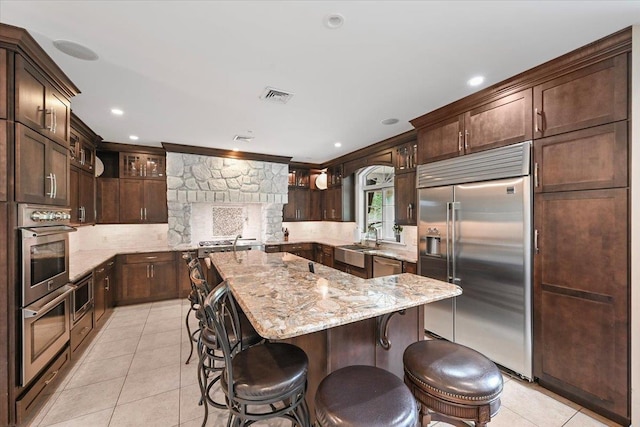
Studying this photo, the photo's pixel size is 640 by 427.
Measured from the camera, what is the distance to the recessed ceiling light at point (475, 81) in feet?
8.25

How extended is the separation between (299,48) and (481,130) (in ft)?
6.58

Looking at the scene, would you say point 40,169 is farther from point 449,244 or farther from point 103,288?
point 449,244

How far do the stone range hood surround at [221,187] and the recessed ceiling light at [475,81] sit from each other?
13.5 ft

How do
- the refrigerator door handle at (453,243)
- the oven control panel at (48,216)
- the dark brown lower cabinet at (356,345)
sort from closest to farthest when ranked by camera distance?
the dark brown lower cabinet at (356,345), the oven control panel at (48,216), the refrigerator door handle at (453,243)

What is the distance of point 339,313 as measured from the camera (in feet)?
4.50

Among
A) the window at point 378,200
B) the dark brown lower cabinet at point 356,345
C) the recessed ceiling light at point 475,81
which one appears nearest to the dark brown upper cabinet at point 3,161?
the dark brown lower cabinet at point 356,345

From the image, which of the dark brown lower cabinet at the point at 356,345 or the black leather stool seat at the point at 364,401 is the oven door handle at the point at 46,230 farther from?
the black leather stool seat at the point at 364,401

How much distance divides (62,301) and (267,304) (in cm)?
227

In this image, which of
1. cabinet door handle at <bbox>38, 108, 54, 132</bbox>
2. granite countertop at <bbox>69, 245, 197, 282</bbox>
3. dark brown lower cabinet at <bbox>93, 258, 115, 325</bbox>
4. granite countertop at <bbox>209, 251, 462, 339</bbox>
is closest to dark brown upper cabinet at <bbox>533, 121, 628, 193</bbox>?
granite countertop at <bbox>209, 251, 462, 339</bbox>

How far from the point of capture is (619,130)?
1942 millimetres

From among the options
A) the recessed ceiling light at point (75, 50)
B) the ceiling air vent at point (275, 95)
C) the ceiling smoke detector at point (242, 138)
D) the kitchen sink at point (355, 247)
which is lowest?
the kitchen sink at point (355, 247)

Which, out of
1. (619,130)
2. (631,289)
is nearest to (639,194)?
(619,130)

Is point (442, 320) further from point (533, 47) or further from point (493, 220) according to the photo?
point (533, 47)

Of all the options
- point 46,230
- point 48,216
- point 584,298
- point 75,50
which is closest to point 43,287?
point 46,230
